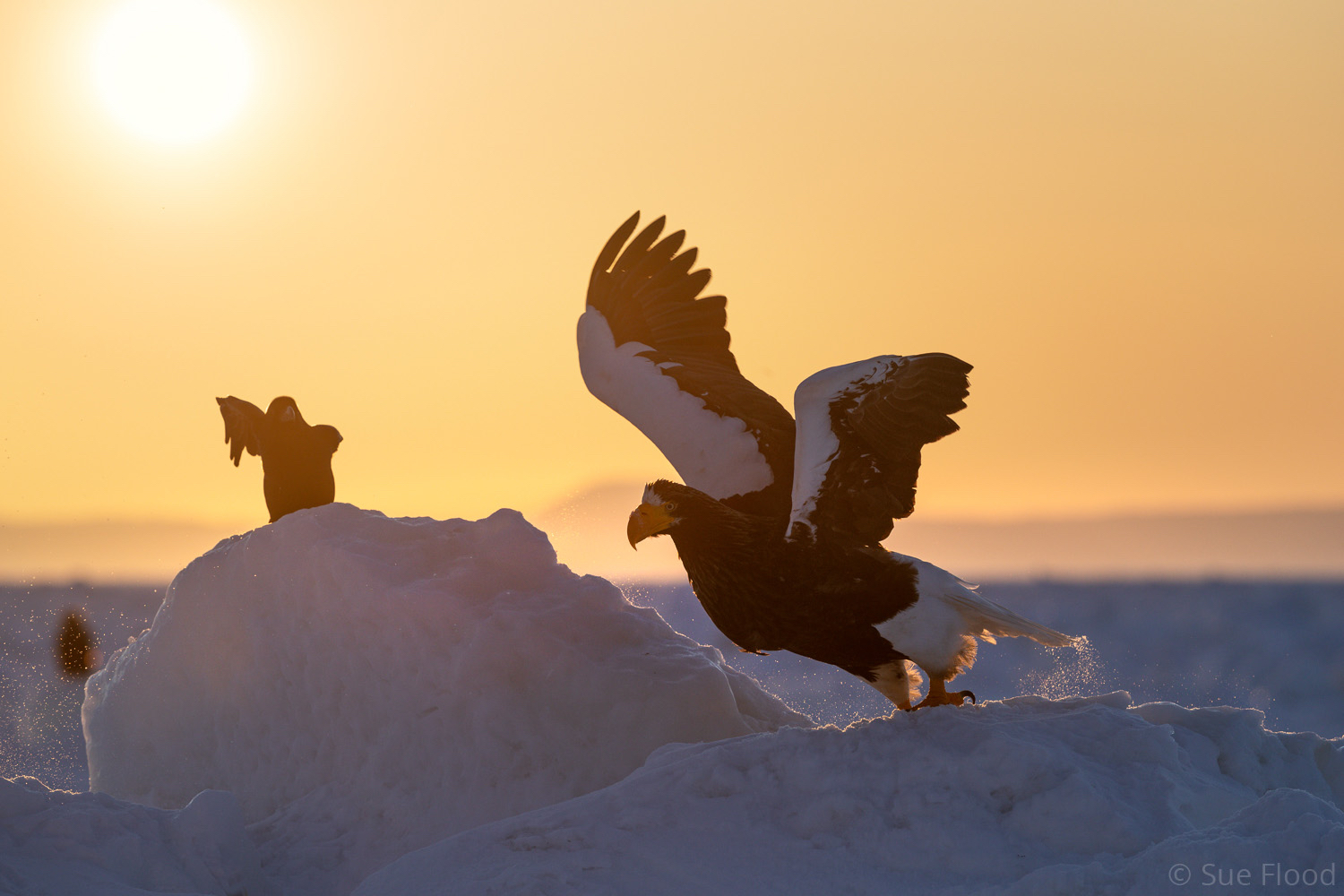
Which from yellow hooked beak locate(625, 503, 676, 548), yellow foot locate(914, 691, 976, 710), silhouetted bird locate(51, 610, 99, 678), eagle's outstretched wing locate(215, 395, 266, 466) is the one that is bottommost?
yellow foot locate(914, 691, 976, 710)

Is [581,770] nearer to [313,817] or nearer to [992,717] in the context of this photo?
[313,817]

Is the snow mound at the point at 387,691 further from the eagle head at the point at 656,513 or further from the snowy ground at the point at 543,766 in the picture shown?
the eagle head at the point at 656,513

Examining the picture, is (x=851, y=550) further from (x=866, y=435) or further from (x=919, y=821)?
(x=919, y=821)

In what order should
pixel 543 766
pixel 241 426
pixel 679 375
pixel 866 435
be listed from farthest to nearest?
pixel 241 426 → pixel 679 375 → pixel 543 766 → pixel 866 435

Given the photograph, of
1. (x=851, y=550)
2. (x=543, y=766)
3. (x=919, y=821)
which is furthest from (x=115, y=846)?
(x=851, y=550)

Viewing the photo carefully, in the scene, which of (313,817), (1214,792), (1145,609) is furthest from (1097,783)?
(1145,609)

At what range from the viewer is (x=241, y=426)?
9.07 meters

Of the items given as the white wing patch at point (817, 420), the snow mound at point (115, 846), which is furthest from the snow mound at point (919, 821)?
the white wing patch at point (817, 420)

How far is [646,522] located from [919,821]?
6.92 ft

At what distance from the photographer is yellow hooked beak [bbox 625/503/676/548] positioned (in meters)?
5.80

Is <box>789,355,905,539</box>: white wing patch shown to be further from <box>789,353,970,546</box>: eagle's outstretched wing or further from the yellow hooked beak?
the yellow hooked beak

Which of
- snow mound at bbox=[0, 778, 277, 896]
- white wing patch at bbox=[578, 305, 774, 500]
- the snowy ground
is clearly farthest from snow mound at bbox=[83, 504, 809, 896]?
white wing patch at bbox=[578, 305, 774, 500]

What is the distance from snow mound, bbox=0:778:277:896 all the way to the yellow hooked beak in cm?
253

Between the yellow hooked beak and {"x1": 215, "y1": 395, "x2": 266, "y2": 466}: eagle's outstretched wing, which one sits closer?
the yellow hooked beak
